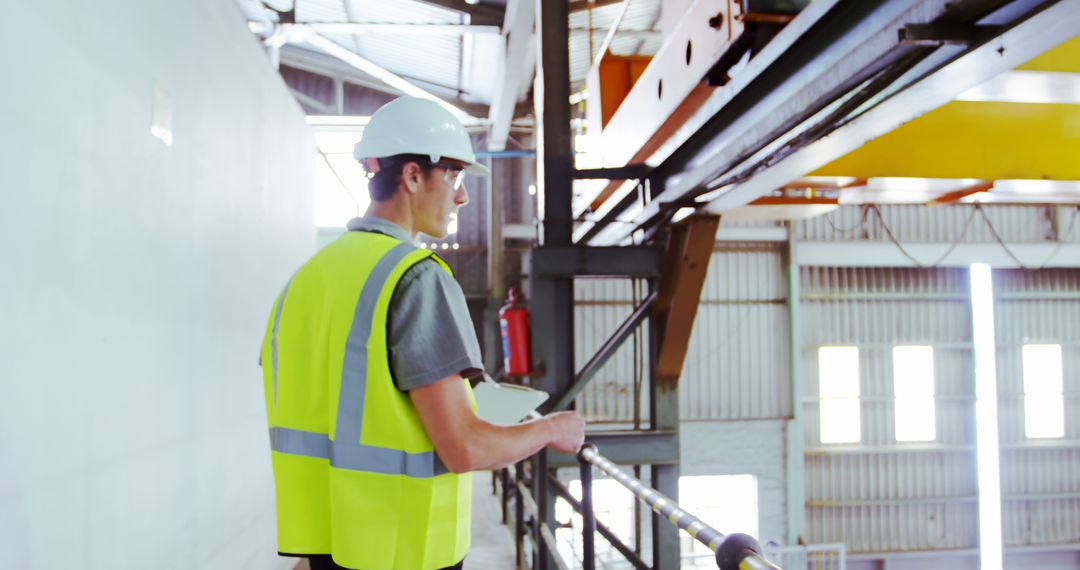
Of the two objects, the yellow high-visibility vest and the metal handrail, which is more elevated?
the yellow high-visibility vest

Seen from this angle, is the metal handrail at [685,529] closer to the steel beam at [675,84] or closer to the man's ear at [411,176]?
the man's ear at [411,176]

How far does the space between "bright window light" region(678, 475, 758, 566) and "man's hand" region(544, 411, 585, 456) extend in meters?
14.5

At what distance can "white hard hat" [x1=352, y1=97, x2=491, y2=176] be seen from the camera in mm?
1748

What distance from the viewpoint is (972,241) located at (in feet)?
53.1

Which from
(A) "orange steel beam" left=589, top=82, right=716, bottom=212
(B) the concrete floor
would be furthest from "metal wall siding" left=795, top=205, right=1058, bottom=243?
(A) "orange steel beam" left=589, top=82, right=716, bottom=212

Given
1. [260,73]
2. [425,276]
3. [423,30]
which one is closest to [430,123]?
[425,276]

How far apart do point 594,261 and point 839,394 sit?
12743mm

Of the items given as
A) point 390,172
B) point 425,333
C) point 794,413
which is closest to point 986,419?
point 794,413

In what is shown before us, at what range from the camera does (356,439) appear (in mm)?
1481

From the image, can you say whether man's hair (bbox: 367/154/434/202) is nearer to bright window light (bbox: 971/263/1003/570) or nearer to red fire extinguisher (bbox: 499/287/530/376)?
red fire extinguisher (bbox: 499/287/530/376)

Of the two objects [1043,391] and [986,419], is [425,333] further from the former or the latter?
[1043,391]

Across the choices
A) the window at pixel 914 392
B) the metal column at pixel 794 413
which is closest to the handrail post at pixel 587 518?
the metal column at pixel 794 413

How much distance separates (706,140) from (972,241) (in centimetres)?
1473

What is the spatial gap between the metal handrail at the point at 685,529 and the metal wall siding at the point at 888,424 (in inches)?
551
